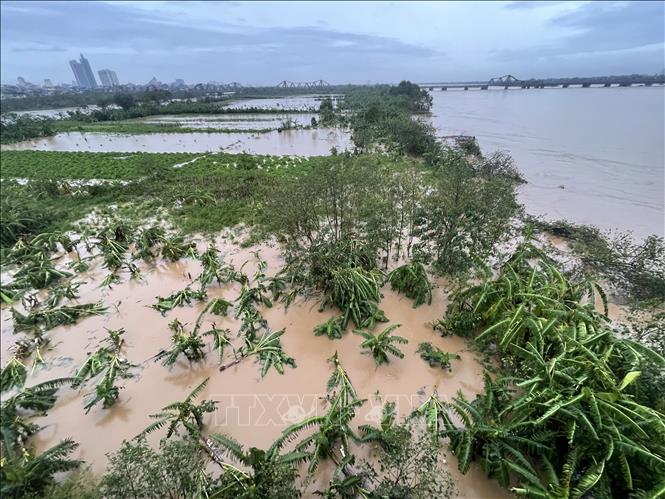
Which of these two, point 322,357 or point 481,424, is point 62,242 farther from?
point 481,424

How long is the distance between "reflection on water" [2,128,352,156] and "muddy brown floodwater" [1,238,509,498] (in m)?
23.9

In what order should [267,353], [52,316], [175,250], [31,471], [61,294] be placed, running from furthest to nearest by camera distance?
[175,250] → [61,294] → [52,316] → [267,353] → [31,471]

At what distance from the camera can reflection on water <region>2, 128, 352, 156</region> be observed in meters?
33.0

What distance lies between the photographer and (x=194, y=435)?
19.7ft

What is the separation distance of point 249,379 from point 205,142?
117ft

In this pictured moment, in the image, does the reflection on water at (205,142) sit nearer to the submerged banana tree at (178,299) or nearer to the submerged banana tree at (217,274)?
the submerged banana tree at (217,274)

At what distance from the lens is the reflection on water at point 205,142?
33031 millimetres

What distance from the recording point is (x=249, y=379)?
7.70m

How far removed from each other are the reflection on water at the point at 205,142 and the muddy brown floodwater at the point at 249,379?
23.9m

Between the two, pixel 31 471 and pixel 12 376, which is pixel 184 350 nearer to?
pixel 31 471

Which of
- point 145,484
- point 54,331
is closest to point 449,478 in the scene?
point 145,484

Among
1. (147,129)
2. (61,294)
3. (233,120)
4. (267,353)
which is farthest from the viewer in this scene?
(233,120)

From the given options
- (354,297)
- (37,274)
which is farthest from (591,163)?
(37,274)

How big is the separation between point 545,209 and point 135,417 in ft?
62.7
